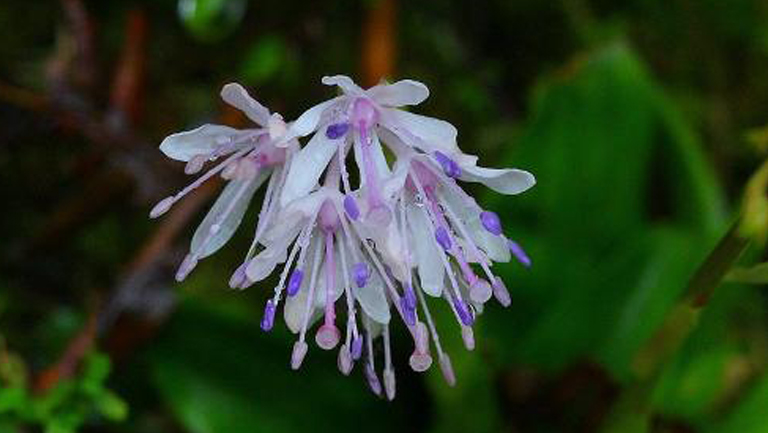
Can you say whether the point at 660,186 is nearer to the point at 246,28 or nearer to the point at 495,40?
the point at 495,40

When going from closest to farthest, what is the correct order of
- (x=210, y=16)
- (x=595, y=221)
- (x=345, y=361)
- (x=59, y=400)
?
1. (x=345, y=361)
2. (x=59, y=400)
3. (x=210, y=16)
4. (x=595, y=221)

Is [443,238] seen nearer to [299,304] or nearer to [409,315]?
[409,315]

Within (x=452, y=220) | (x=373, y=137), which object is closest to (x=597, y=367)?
(x=452, y=220)

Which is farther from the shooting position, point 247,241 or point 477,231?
point 247,241

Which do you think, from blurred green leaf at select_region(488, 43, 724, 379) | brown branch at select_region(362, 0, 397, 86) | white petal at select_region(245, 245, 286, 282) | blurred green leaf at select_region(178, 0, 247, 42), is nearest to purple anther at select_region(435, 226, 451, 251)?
white petal at select_region(245, 245, 286, 282)

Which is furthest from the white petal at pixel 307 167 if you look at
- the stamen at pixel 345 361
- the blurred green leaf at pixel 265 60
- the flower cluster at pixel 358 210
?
the blurred green leaf at pixel 265 60

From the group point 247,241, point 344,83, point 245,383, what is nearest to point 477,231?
point 344,83

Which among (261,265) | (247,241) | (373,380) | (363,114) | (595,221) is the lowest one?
(595,221)
